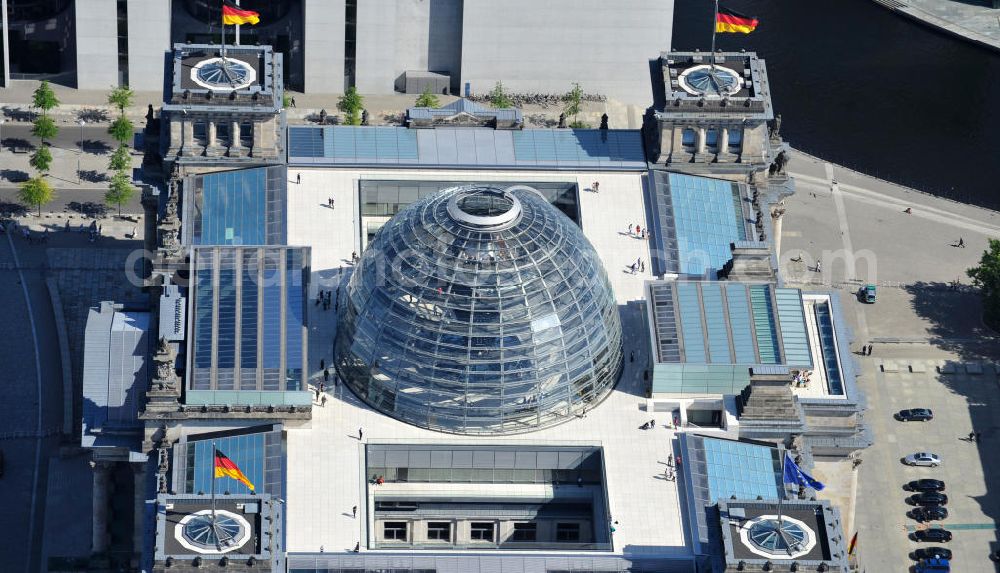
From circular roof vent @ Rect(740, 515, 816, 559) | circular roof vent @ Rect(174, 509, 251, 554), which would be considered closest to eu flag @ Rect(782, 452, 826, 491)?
circular roof vent @ Rect(740, 515, 816, 559)

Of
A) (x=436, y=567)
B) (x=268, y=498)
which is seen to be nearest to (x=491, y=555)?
(x=436, y=567)

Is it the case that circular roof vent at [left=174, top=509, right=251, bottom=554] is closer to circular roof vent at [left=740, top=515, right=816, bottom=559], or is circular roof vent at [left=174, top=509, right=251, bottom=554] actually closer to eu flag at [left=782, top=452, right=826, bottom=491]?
circular roof vent at [left=740, top=515, right=816, bottom=559]

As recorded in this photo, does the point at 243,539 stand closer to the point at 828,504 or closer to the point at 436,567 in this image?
the point at 436,567

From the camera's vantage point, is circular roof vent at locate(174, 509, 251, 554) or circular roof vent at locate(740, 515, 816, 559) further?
circular roof vent at locate(740, 515, 816, 559)

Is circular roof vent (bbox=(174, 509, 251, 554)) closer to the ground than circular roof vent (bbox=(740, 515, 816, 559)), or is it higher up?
higher up

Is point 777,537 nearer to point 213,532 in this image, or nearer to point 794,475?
point 794,475

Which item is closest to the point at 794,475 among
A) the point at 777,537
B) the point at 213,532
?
the point at 777,537

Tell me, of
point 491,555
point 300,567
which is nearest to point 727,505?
point 491,555

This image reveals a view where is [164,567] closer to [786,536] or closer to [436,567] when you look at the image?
[436,567]

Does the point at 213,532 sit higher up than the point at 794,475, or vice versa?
the point at 794,475

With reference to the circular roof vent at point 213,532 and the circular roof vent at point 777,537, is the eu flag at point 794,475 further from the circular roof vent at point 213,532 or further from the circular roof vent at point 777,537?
the circular roof vent at point 213,532

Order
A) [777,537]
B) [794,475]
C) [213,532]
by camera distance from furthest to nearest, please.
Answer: [794,475] < [777,537] < [213,532]
